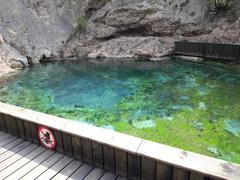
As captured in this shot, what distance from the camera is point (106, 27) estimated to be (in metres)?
11.6

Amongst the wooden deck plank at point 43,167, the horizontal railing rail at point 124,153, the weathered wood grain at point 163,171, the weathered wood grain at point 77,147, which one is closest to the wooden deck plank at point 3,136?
the horizontal railing rail at point 124,153

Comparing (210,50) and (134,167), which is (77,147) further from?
(210,50)

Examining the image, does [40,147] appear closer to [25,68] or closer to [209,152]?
[209,152]

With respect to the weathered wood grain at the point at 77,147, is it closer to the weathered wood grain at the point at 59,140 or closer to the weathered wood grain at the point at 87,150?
the weathered wood grain at the point at 87,150

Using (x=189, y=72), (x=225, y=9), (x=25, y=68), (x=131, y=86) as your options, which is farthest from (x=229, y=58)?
(x=25, y=68)

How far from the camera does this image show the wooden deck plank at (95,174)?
239 centimetres

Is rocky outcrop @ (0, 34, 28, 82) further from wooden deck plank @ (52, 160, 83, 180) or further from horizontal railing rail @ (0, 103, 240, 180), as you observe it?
wooden deck plank @ (52, 160, 83, 180)

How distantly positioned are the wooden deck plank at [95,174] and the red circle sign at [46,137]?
2.20 feet

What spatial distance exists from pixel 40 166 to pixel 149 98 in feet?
13.6

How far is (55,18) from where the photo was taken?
11.3m

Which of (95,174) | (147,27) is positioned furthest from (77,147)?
(147,27)

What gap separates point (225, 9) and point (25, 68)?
9668 mm

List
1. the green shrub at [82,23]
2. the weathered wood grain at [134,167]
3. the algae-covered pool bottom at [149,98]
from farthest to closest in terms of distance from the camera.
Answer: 1. the green shrub at [82,23]
2. the algae-covered pool bottom at [149,98]
3. the weathered wood grain at [134,167]

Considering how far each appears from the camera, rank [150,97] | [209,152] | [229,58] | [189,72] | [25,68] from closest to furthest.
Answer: [209,152] < [150,97] < [189,72] < [229,58] < [25,68]
